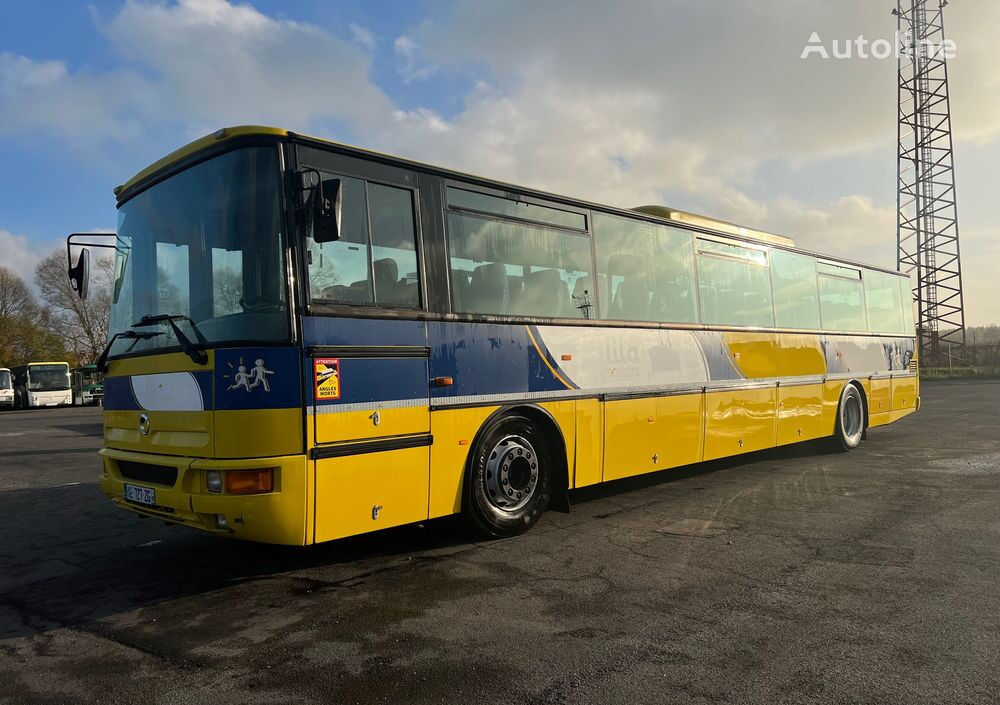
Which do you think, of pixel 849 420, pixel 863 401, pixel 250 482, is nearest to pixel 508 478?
pixel 250 482

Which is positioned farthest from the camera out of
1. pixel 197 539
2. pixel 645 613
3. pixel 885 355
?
pixel 885 355

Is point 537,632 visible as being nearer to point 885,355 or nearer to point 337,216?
point 337,216

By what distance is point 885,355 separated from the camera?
13062mm

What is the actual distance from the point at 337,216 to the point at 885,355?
11.9 metres

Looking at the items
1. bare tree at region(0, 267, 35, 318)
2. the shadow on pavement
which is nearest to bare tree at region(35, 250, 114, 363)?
bare tree at region(0, 267, 35, 318)

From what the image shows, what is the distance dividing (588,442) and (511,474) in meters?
1.06

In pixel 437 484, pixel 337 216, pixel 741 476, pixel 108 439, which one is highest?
pixel 337 216

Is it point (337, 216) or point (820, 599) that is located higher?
point (337, 216)

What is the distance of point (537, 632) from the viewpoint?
4023mm

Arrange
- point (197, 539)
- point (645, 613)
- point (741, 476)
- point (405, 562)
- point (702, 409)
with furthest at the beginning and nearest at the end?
point (741, 476) < point (702, 409) < point (197, 539) < point (405, 562) < point (645, 613)

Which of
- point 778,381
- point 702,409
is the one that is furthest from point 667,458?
point 778,381

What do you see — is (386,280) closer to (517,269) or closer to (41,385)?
(517,269)

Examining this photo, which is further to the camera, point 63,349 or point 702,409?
point 63,349

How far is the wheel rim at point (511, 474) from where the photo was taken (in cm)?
610
